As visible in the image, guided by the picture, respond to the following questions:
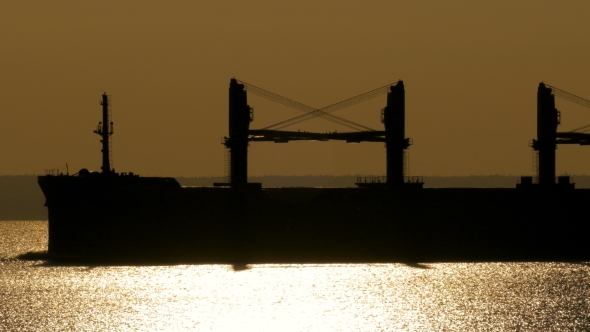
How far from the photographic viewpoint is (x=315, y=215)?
238ft

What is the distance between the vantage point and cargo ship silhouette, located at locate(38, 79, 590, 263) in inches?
2758

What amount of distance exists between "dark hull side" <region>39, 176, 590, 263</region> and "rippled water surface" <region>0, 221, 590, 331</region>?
1.26 m

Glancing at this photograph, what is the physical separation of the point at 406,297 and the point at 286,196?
15253mm

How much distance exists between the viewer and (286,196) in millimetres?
73312

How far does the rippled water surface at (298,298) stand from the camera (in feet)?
169

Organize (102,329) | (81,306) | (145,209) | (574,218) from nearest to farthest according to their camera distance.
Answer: (102,329) → (81,306) → (145,209) → (574,218)

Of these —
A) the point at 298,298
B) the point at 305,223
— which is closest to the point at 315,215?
the point at 305,223

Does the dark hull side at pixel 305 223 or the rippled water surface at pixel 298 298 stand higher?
the dark hull side at pixel 305 223

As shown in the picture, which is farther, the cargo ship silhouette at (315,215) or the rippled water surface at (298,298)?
the cargo ship silhouette at (315,215)

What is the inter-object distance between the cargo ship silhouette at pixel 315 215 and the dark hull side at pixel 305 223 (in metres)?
Result: 0.06

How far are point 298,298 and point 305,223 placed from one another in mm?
13859

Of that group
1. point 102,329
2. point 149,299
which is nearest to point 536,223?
point 149,299

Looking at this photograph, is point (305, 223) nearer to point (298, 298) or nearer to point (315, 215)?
point (315, 215)

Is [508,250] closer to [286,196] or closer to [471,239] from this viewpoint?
[471,239]
